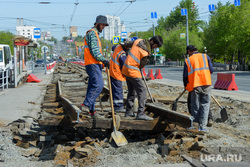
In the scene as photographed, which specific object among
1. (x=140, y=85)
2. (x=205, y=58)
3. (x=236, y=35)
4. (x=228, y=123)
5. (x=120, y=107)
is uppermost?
(x=236, y=35)

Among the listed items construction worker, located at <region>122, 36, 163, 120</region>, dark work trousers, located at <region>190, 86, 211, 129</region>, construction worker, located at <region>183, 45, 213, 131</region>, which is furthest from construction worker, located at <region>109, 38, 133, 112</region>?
dark work trousers, located at <region>190, 86, 211, 129</region>

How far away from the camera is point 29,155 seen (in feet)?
18.6

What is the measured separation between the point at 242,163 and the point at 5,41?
80852 millimetres

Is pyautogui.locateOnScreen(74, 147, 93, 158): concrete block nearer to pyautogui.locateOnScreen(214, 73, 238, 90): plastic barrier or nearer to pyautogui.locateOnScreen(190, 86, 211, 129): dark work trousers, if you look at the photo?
pyautogui.locateOnScreen(190, 86, 211, 129): dark work trousers

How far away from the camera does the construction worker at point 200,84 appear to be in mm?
6969

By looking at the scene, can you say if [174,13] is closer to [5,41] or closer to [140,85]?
[5,41]

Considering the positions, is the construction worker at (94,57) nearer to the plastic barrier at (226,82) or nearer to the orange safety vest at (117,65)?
the orange safety vest at (117,65)

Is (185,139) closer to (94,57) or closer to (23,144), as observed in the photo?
(94,57)

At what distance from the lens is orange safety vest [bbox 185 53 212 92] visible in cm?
697

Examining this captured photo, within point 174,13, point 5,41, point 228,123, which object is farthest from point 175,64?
point 228,123

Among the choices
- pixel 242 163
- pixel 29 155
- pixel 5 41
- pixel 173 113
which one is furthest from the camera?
pixel 5 41

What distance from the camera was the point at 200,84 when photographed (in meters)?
6.97

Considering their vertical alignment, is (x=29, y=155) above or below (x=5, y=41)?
below

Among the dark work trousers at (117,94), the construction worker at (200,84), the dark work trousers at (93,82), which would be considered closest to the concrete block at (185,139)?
the construction worker at (200,84)
